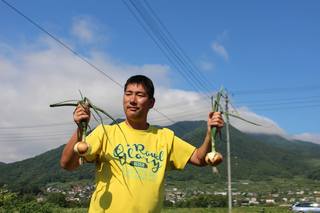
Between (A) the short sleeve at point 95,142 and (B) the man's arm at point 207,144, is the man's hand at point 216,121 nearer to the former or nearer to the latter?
(B) the man's arm at point 207,144

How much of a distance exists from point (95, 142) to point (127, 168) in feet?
0.84

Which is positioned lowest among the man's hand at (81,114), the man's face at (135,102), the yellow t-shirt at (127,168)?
the yellow t-shirt at (127,168)

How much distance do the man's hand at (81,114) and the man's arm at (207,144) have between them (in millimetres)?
783

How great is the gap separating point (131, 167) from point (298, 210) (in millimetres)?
45507

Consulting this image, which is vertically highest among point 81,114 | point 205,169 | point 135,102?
point 205,169

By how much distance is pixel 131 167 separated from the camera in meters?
3.12

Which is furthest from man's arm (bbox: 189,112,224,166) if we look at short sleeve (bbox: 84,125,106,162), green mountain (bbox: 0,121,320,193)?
green mountain (bbox: 0,121,320,193)

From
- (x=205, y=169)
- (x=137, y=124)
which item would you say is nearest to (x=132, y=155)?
(x=137, y=124)

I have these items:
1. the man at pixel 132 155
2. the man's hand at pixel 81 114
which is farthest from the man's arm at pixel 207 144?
the man's hand at pixel 81 114

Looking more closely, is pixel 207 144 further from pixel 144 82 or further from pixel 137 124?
pixel 144 82

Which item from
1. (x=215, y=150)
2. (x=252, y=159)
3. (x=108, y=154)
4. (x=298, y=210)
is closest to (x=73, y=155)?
(x=108, y=154)

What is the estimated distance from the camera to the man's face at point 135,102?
3.22 metres

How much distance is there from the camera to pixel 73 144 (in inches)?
118

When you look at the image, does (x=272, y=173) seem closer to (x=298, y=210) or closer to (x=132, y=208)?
(x=298, y=210)
